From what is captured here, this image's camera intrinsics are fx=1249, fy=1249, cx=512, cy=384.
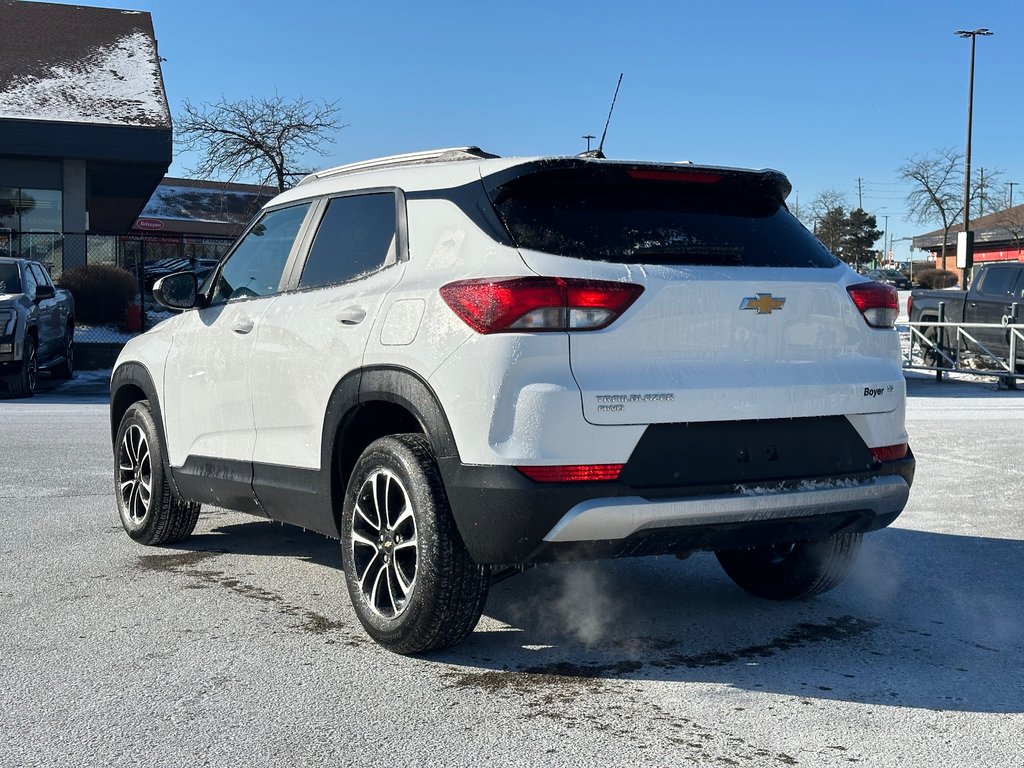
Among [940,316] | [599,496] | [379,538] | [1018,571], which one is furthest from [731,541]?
[940,316]

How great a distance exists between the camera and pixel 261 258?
5.90m

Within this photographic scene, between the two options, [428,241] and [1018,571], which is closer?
[428,241]

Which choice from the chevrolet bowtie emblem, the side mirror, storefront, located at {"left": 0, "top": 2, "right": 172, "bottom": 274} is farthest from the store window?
the chevrolet bowtie emblem

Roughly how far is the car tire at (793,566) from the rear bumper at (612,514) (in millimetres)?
715

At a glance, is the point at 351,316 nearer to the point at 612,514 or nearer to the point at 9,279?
the point at 612,514

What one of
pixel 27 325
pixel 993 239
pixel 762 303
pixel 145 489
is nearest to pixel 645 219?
pixel 762 303

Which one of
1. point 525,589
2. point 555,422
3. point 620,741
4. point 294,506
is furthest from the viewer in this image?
point 525,589

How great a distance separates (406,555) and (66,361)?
16115 mm

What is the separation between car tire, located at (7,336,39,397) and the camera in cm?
1622

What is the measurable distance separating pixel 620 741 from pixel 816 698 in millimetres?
805

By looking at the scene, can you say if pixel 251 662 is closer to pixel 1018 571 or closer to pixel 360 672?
pixel 360 672

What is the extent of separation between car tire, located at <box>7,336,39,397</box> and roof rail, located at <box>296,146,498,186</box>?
11.6m

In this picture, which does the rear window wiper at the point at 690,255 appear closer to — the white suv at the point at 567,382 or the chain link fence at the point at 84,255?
the white suv at the point at 567,382

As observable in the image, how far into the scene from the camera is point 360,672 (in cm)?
443
